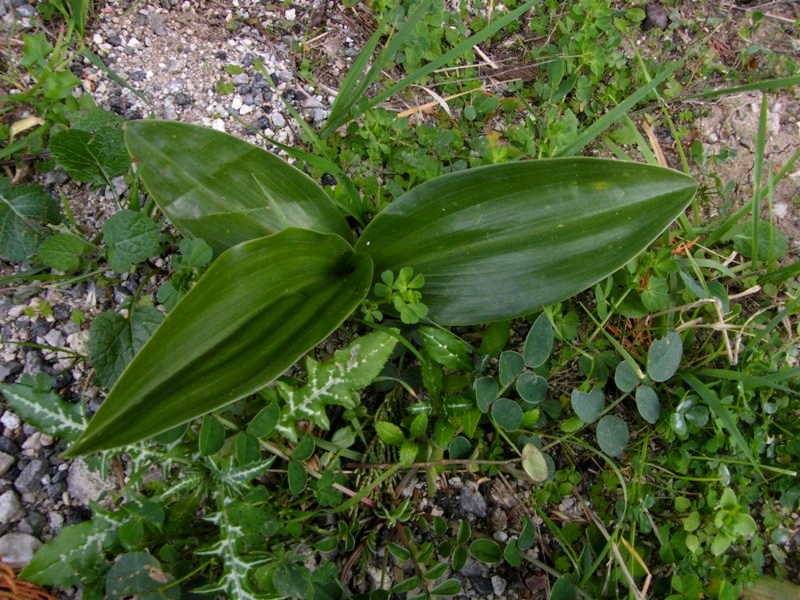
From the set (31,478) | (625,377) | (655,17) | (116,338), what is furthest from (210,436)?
(655,17)

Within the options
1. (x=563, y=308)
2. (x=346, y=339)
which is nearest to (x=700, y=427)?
(x=563, y=308)

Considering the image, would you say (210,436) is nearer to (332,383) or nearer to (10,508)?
(332,383)

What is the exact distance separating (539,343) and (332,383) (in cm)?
47

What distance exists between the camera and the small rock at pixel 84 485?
1349 mm

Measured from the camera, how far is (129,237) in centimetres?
138

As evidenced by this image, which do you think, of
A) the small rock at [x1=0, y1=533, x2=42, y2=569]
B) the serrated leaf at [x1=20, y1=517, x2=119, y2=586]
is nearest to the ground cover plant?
the serrated leaf at [x1=20, y1=517, x2=119, y2=586]

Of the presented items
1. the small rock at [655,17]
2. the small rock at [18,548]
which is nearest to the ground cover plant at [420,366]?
the small rock at [18,548]

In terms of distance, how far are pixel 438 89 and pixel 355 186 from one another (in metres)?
0.41

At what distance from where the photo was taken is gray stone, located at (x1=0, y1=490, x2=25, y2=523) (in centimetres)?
130

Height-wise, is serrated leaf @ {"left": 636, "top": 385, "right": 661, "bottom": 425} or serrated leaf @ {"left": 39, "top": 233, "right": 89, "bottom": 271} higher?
serrated leaf @ {"left": 39, "top": 233, "right": 89, "bottom": 271}

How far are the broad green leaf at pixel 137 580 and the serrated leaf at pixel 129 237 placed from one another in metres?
0.60

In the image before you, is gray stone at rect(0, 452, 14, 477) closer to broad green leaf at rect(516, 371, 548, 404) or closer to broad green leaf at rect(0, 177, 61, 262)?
broad green leaf at rect(0, 177, 61, 262)

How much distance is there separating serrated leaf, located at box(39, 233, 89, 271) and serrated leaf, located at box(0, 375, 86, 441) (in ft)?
0.96

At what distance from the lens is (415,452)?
142cm
